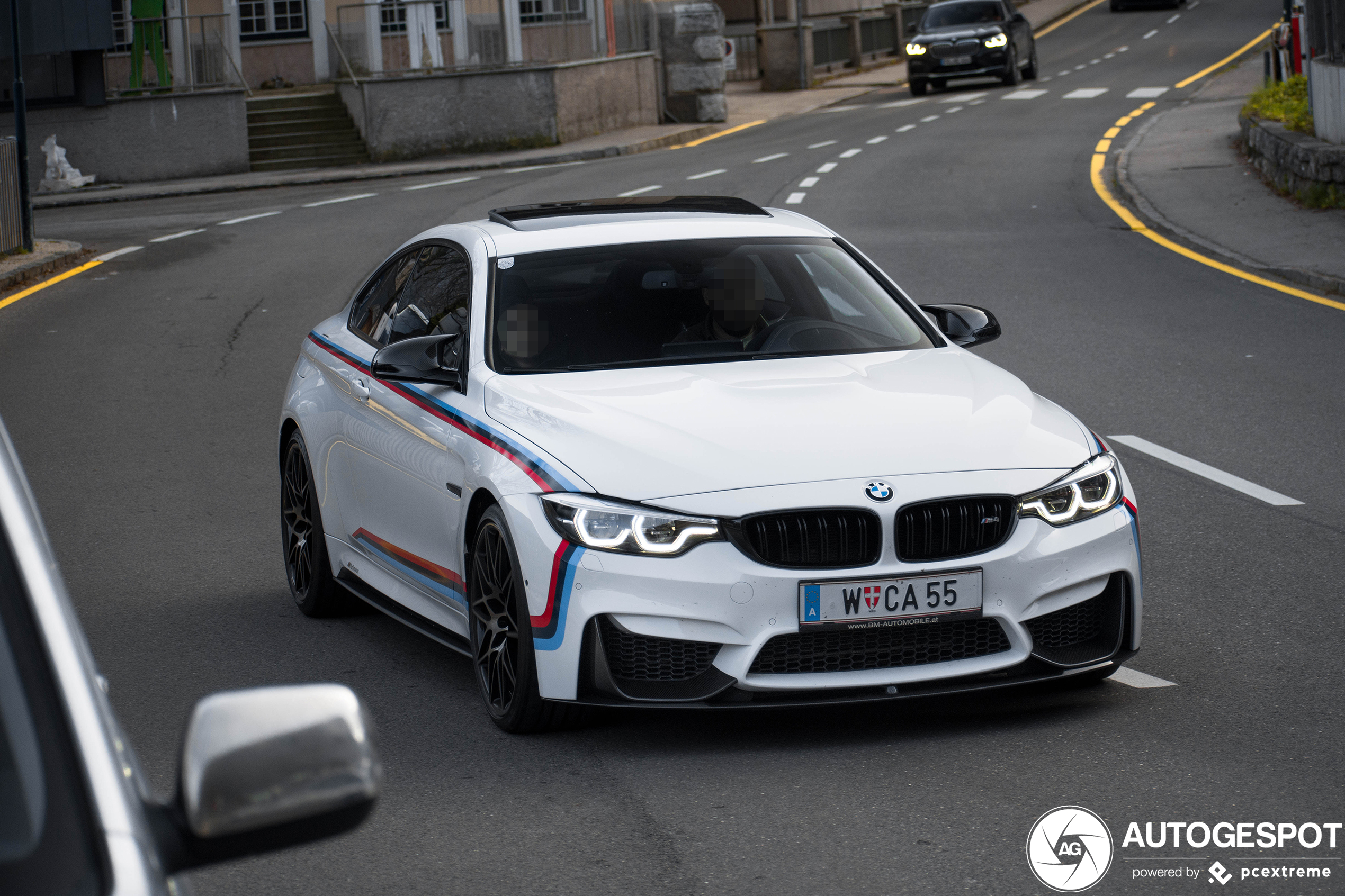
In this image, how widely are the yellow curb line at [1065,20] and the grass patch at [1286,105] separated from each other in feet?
108

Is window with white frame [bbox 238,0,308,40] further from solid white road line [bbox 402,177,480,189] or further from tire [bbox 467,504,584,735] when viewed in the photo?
tire [bbox 467,504,584,735]

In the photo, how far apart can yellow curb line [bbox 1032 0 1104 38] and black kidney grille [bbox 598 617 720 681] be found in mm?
56500

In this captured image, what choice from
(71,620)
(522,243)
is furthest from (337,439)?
(71,620)

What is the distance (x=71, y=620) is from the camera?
2.12 meters

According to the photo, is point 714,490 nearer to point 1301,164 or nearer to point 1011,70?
point 1301,164

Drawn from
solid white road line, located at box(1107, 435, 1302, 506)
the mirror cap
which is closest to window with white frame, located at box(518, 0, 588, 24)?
solid white road line, located at box(1107, 435, 1302, 506)

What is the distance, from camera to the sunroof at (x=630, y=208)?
716 cm

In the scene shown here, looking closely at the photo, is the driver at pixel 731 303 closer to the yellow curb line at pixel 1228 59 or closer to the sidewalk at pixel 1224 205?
the sidewalk at pixel 1224 205

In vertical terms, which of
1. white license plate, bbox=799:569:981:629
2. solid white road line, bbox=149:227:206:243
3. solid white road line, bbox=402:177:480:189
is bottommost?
white license plate, bbox=799:569:981:629

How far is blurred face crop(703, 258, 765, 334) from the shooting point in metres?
6.65

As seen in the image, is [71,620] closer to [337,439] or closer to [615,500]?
[615,500]

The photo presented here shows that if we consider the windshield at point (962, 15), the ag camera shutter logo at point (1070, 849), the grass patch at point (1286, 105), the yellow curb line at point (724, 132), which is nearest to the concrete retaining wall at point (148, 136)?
the yellow curb line at point (724, 132)

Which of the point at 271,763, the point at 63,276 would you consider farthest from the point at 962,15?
the point at 271,763

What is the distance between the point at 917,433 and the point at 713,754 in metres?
1.08
